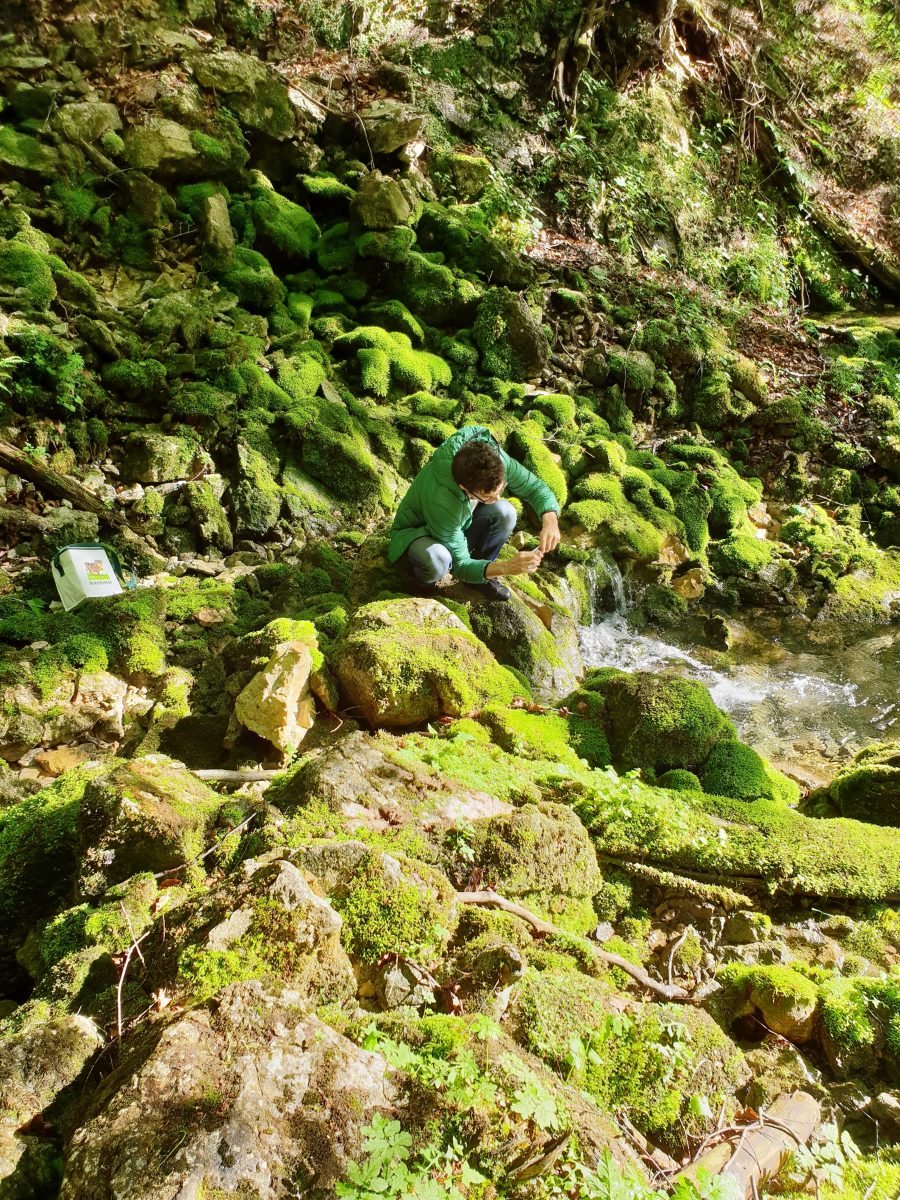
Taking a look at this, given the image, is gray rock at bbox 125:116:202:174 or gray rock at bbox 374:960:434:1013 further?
gray rock at bbox 125:116:202:174

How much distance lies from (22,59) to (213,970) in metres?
9.33

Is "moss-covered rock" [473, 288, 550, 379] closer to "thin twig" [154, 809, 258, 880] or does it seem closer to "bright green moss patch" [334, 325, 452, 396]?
"bright green moss patch" [334, 325, 452, 396]

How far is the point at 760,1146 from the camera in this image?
1.66m

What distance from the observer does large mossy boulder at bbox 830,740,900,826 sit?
3.45 m

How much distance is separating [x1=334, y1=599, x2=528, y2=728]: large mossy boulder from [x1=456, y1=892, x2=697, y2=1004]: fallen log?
137 cm

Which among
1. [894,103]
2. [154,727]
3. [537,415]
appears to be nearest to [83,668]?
[154,727]

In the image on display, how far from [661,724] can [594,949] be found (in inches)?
73.2

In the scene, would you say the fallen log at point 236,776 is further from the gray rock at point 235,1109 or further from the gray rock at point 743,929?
the gray rock at point 743,929

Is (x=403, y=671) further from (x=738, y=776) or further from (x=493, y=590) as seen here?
(x=738, y=776)

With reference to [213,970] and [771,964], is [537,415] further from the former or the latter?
[213,970]

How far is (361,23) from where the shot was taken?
1030 centimetres

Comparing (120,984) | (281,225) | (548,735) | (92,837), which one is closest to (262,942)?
(120,984)

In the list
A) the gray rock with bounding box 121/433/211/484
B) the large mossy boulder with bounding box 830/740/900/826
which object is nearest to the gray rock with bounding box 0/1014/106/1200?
the large mossy boulder with bounding box 830/740/900/826

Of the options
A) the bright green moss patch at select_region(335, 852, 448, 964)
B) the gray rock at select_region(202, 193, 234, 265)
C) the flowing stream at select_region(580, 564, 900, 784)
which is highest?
the gray rock at select_region(202, 193, 234, 265)
